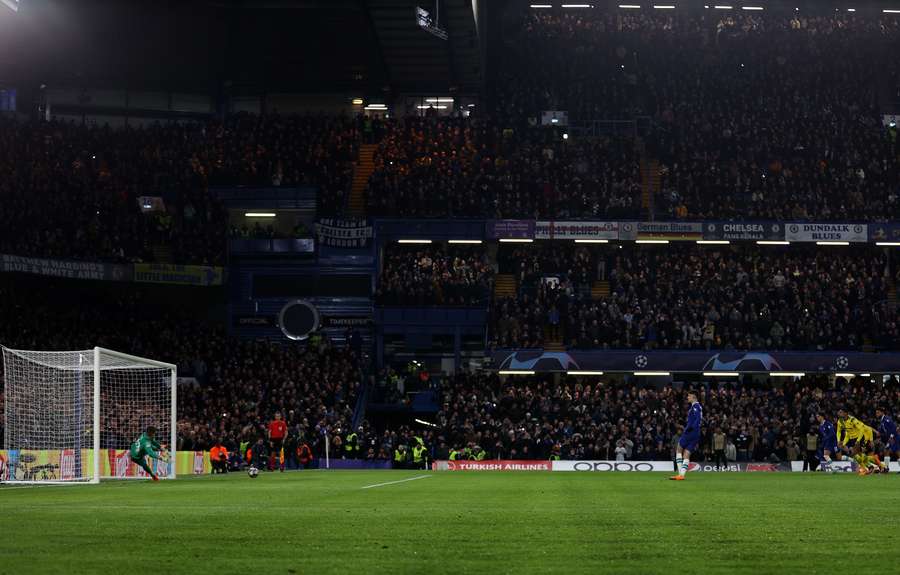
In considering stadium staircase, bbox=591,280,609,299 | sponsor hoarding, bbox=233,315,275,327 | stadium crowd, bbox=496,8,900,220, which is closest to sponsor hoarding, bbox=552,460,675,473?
stadium staircase, bbox=591,280,609,299

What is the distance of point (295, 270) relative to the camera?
175 feet

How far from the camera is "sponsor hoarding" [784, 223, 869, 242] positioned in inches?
2057

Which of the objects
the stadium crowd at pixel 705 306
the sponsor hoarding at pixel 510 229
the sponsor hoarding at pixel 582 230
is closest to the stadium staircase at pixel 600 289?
the stadium crowd at pixel 705 306

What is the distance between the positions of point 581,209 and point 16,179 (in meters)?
25.9

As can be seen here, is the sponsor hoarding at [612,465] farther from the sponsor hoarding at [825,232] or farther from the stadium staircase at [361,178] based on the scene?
the stadium staircase at [361,178]

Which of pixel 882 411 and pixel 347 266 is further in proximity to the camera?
pixel 347 266

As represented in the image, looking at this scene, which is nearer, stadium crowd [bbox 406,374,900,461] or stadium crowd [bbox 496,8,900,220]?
stadium crowd [bbox 406,374,900,461]

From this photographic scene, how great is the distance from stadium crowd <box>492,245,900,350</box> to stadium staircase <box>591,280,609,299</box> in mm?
214

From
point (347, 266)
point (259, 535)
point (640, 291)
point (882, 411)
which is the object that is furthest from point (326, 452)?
point (259, 535)

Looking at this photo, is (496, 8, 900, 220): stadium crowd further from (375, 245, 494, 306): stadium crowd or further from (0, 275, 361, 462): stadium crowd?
(0, 275, 361, 462): stadium crowd

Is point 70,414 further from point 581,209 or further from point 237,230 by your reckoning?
point 581,209

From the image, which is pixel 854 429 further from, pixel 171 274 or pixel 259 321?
pixel 171 274

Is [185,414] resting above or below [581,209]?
below

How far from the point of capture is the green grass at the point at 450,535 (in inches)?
334
